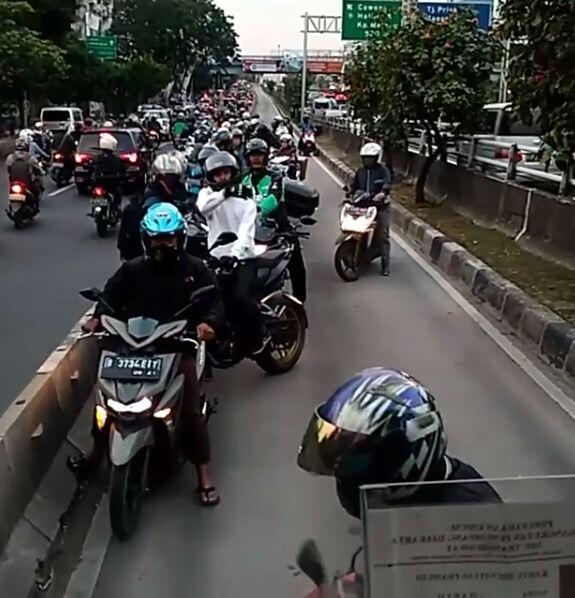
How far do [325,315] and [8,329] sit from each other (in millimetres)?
2910

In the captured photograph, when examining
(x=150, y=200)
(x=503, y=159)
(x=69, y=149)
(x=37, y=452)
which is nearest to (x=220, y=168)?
(x=150, y=200)

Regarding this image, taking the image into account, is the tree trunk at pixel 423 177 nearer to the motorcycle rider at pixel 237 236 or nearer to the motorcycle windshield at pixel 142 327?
the motorcycle rider at pixel 237 236

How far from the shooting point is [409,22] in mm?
18484

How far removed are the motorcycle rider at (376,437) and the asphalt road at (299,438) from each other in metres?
0.15

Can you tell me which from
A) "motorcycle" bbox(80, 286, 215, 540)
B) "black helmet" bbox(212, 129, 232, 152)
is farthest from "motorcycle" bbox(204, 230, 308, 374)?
"black helmet" bbox(212, 129, 232, 152)

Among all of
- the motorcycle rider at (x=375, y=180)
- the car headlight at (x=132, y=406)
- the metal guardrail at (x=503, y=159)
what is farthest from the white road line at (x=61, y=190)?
the car headlight at (x=132, y=406)

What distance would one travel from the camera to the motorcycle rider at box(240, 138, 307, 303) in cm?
870

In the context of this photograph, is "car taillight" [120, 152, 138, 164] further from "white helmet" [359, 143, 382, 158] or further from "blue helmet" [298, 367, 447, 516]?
"blue helmet" [298, 367, 447, 516]

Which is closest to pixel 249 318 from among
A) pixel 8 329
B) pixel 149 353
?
pixel 149 353

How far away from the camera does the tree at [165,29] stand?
8769cm

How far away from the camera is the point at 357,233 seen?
11195mm

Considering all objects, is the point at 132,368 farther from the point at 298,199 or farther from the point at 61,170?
the point at 61,170

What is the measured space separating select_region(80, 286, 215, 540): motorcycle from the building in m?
75.5

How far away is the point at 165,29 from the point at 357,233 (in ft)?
272
